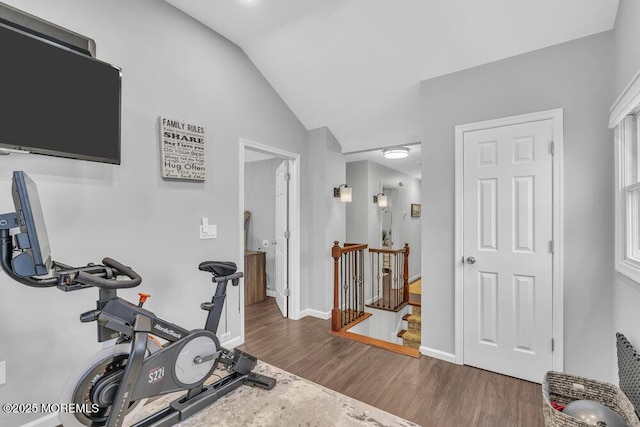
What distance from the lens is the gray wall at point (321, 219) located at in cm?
389

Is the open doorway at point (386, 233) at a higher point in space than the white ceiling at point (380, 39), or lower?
lower

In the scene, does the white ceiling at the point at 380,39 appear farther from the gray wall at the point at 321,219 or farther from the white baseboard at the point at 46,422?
the white baseboard at the point at 46,422

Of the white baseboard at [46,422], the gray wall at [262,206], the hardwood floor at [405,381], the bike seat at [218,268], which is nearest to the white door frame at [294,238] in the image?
the hardwood floor at [405,381]

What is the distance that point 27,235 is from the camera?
0.94m

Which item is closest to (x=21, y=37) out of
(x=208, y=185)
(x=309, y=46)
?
(x=208, y=185)

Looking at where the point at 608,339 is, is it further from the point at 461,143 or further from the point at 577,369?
the point at 461,143

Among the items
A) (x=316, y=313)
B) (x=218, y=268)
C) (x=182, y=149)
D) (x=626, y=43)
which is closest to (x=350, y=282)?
(x=316, y=313)

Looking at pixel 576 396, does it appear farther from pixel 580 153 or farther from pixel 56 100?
pixel 56 100

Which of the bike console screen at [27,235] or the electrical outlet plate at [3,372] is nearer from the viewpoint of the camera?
the bike console screen at [27,235]

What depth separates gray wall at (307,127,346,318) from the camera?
389 cm

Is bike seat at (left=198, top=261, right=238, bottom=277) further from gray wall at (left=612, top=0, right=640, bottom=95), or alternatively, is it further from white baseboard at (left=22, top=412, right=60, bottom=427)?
gray wall at (left=612, top=0, right=640, bottom=95)

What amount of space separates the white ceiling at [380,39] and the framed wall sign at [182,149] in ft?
3.41

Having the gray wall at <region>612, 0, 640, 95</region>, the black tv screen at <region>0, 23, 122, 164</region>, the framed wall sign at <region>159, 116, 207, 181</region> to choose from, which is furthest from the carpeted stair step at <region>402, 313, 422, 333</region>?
the black tv screen at <region>0, 23, 122, 164</region>

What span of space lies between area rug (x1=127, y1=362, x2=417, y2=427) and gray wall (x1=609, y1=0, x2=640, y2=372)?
Result: 162 centimetres
